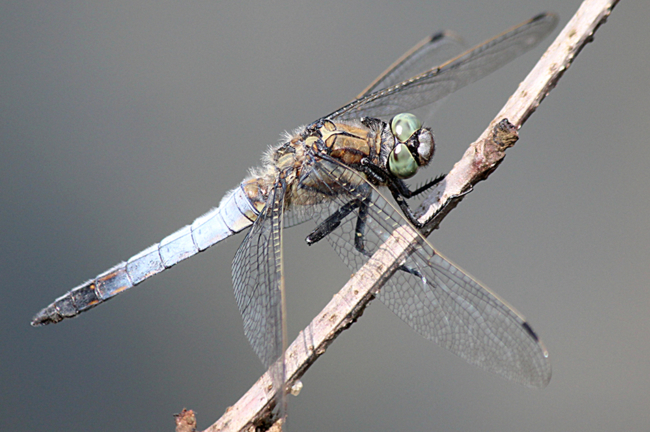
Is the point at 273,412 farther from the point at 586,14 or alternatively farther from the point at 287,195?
the point at 586,14

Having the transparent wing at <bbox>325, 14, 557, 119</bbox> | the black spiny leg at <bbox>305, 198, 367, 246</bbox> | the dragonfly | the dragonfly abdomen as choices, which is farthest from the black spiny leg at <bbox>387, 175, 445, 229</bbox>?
the dragonfly abdomen

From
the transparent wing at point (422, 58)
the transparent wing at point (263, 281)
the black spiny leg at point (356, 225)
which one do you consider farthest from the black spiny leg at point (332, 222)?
the transparent wing at point (422, 58)

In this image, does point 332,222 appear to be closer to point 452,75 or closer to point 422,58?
point 452,75

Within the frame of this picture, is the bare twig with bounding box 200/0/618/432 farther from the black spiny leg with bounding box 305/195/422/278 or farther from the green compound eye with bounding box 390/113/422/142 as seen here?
the green compound eye with bounding box 390/113/422/142

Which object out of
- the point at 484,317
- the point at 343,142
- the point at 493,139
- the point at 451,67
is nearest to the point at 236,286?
the point at 343,142

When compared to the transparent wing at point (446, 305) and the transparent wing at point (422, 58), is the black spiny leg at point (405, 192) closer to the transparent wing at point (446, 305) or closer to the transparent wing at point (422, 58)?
the transparent wing at point (446, 305)

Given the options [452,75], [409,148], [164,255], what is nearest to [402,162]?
[409,148]

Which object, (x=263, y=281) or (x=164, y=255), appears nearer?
(x=263, y=281)

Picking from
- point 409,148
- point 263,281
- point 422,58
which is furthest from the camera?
point 422,58
